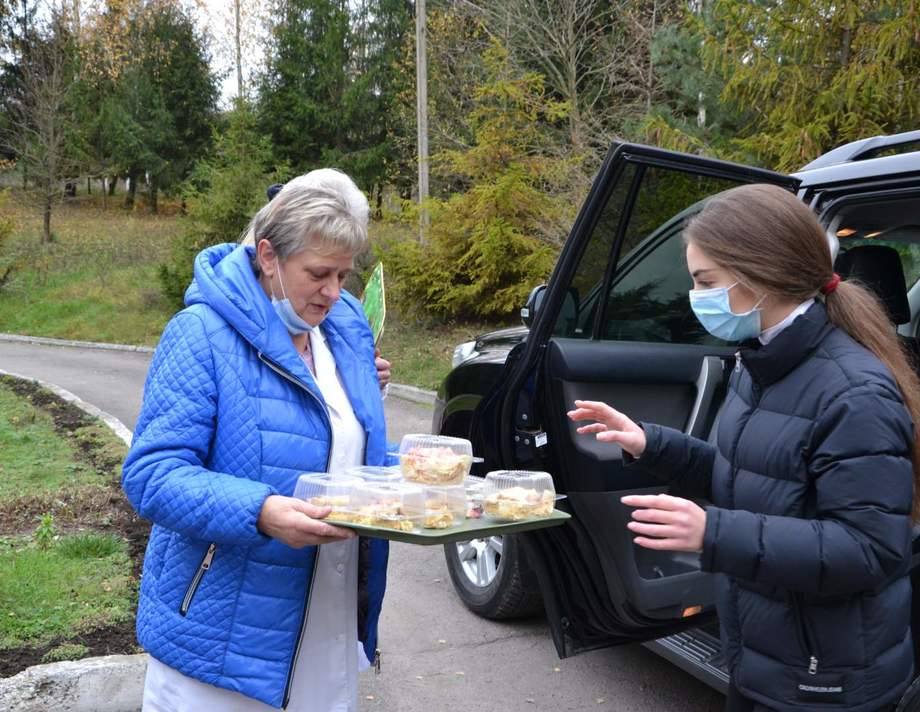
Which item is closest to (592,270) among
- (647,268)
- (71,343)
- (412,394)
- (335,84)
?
(647,268)

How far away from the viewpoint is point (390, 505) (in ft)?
6.68

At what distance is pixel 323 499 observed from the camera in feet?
6.53

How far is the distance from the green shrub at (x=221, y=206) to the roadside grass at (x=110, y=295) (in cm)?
116

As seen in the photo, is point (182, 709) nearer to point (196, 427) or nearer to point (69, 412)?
point (196, 427)

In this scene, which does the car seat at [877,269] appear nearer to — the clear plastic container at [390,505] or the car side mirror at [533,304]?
the car side mirror at [533,304]

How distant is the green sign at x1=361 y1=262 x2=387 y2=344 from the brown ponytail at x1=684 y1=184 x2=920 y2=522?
4.11ft

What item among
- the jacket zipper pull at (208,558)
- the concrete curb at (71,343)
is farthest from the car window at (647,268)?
the concrete curb at (71,343)

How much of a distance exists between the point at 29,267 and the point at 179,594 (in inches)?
899

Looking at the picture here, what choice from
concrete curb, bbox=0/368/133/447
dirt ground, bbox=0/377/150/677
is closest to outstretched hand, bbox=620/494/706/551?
dirt ground, bbox=0/377/150/677

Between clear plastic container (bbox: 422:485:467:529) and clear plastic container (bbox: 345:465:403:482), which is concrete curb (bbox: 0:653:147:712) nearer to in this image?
clear plastic container (bbox: 345:465:403:482)

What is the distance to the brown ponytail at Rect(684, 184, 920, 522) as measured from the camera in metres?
1.94

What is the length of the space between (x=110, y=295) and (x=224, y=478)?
2011 centimetres

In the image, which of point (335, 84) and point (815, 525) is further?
point (335, 84)

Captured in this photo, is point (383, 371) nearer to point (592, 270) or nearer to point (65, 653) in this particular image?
point (592, 270)
